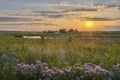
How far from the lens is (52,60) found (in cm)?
1220

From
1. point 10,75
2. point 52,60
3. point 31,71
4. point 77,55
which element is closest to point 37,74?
point 31,71

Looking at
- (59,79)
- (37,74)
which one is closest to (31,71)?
(37,74)

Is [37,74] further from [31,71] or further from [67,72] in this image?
[67,72]

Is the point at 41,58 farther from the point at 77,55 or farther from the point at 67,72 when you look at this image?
the point at 67,72

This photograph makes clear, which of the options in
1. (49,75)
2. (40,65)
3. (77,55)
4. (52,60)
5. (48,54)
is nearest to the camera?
(49,75)

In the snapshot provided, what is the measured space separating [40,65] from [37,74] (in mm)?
287

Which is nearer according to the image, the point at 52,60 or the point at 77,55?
the point at 52,60

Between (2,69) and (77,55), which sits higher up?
(2,69)

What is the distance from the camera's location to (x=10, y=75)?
8656mm

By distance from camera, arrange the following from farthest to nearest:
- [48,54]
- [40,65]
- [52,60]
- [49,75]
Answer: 1. [48,54]
2. [52,60]
3. [40,65]
4. [49,75]

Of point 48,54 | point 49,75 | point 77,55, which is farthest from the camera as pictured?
point 77,55

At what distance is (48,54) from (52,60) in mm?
1199

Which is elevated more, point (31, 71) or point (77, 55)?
point (31, 71)

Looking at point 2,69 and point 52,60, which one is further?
point 52,60
